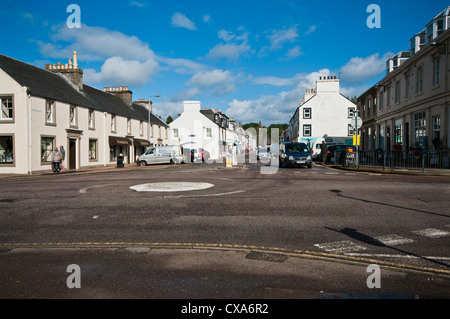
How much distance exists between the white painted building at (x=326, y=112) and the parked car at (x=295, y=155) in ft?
97.0

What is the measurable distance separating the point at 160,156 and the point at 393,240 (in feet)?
95.9

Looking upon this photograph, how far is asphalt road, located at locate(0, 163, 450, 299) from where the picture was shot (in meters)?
3.62

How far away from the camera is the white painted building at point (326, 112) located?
178ft

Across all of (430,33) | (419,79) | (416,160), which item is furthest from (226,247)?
(430,33)

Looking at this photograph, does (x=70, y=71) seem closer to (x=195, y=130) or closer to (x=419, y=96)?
(x=195, y=130)

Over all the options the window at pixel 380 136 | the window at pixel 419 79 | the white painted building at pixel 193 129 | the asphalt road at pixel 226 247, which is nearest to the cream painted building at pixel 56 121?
the asphalt road at pixel 226 247

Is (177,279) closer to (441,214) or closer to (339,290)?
(339,290)

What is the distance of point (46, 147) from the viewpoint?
948 inches

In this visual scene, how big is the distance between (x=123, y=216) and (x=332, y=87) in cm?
5340

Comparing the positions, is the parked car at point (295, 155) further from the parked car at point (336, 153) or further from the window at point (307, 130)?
the window at point (307, 130)

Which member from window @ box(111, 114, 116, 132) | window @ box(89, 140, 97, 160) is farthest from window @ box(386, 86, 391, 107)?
window @ box(89, 140, 97, 160)

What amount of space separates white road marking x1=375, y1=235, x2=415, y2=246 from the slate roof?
2461 cm

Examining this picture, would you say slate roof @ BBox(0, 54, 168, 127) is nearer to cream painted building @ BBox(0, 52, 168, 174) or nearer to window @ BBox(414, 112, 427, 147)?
cream painted building @ BBox(0, 52, 168, 174)

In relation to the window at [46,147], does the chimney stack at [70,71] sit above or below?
above
